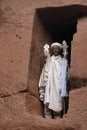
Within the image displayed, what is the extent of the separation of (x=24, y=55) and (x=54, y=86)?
0.40 meters

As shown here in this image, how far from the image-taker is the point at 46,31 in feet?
19.8

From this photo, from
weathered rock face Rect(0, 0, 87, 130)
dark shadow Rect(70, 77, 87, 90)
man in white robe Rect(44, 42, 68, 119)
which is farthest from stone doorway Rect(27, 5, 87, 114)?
dark shadow Rect(70, 77, 87, 90)

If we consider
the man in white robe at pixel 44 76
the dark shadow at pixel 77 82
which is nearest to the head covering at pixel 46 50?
the man in white robe at pixel 44 76

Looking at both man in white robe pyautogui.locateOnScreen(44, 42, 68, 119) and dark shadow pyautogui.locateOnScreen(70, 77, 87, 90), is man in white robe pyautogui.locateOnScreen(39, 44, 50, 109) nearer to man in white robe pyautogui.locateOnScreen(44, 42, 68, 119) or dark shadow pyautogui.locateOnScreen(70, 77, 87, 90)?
man in white robe pyautogui.locateOnScreen(44, 42, 68, 119)

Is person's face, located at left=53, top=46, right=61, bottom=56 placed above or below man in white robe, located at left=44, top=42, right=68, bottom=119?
above

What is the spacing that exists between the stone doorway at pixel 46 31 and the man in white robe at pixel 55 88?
5.1 inches

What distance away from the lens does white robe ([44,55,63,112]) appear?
18.1 ft

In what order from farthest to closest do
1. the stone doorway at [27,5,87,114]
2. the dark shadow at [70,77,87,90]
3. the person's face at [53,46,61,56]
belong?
1. the person's face at [53,46,61,56]
2. the stone doorway at [27,5,87,114]
3. the dark shadow at [70,77,87,90]

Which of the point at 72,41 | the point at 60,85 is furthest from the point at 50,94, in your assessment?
the point at 72,41

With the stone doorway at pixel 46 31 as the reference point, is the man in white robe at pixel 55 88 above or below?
below

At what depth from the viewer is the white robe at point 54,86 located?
5.50 meters

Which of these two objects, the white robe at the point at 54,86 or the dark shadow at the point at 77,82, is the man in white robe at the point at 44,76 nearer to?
the white robe at the point at 54,86

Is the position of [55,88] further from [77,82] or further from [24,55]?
[24,55]

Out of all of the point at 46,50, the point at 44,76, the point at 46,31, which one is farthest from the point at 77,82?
the point at 46,31
